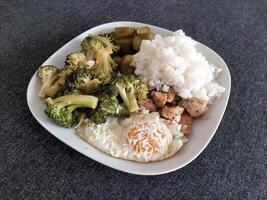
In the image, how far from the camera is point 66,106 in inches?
50.4

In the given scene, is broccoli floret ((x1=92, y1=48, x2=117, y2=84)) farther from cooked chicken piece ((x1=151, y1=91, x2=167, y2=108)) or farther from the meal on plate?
cooked chicken piece ((x1=151, y1=91, x2=167, y2=108))

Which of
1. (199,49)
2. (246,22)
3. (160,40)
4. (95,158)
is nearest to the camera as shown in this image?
(95,158)

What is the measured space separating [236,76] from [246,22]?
1.49 ft

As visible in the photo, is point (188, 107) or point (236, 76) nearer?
point (188, 107)

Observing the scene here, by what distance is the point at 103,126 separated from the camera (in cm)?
128

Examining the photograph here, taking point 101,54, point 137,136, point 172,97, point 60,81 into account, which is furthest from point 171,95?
point 60,81

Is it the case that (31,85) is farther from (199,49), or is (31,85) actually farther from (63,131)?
(199,49)

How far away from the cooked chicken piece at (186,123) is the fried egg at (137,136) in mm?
22

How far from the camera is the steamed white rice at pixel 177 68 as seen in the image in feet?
4.41

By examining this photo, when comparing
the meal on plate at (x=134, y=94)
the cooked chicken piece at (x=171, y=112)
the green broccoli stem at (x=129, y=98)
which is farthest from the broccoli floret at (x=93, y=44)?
the cooked chicken piece at (x=171, y=112)

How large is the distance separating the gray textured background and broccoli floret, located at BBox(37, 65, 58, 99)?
12 centimetres

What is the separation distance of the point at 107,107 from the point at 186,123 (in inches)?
11.9

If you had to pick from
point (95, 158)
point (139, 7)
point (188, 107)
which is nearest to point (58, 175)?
point (95, 158)

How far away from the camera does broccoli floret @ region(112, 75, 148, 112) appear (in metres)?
1.32
